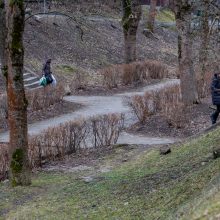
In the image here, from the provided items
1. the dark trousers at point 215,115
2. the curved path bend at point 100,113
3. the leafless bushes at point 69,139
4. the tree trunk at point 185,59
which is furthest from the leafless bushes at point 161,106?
the leafless bushes at point 69,139

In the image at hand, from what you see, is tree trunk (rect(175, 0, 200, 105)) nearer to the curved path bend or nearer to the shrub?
the shrub

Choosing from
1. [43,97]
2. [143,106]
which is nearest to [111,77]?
[43,97]

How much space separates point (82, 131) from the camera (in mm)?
14008

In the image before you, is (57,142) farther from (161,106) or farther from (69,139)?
(161,106)

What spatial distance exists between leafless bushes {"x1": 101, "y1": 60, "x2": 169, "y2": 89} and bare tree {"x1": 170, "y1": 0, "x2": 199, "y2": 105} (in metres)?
8.67

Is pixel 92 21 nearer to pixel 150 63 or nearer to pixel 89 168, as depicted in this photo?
pixel 150 63

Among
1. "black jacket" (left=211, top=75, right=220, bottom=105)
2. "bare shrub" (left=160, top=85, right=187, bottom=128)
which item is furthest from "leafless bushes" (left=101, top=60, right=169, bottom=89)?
"black jacket" (left=211, top=75, right=220, bottom=105)

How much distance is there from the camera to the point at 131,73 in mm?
28062

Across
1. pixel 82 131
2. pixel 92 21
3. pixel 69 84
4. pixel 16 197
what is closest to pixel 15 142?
pixel 16 197

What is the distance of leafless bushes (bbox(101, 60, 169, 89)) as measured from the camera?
27.2 m

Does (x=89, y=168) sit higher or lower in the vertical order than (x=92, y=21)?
lower

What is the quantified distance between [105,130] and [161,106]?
12.0ft

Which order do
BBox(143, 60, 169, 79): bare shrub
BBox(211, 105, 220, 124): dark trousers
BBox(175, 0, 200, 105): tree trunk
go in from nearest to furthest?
BBox(211, 105, 220, 124): dark trousers → BBox(175, 0, 200, 105): tree trunk → BBox(143, 60, 169, 79): bare shrub

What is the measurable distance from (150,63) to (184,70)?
37.0ft
